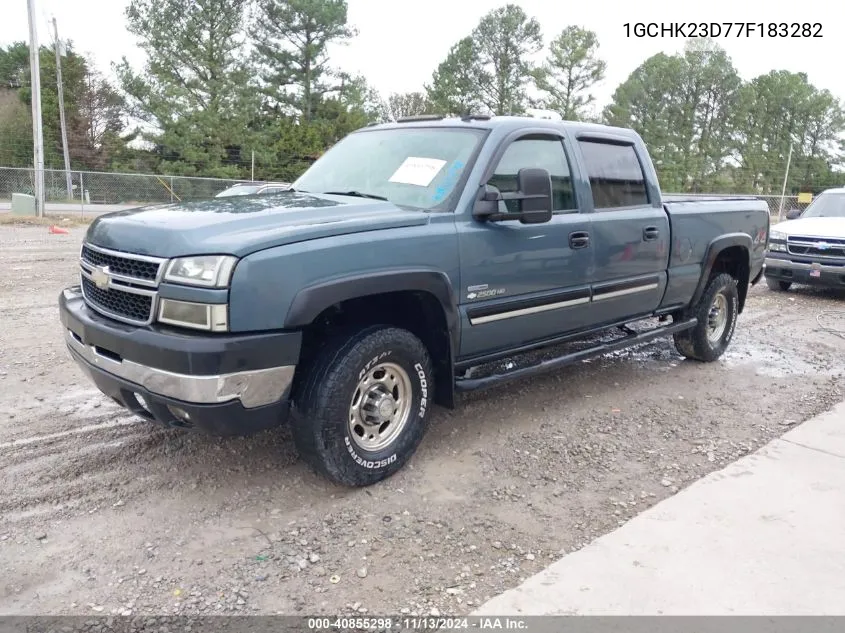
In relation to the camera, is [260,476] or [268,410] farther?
[260,476]

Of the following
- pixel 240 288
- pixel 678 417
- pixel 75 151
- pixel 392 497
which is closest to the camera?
pixel 240 288

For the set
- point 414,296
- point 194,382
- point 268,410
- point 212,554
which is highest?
point 414,296

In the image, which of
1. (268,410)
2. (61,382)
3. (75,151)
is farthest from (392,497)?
(75,151)

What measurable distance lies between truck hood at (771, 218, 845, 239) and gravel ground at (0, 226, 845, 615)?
5160mm

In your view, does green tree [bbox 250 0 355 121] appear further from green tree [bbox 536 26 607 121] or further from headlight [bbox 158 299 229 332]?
headlight [bbox 158 299 229 332]

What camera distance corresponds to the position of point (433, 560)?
3043mm

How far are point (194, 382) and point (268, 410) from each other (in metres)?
0.39

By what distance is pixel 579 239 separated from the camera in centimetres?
448

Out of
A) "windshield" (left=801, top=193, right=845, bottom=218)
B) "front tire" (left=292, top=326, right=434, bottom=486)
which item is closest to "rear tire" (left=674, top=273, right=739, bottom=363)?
"front tire" (left=292, top=326, right=434, bottom=486)

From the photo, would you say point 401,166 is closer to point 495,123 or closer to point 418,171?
point 418,171

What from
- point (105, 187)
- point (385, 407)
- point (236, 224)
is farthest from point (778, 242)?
point (105, 187)

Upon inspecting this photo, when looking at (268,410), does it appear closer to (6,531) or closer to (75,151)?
(6,531)

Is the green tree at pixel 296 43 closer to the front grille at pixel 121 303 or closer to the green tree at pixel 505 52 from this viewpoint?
the green tree at pixel 505 52

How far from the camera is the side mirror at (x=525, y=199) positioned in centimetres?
384
